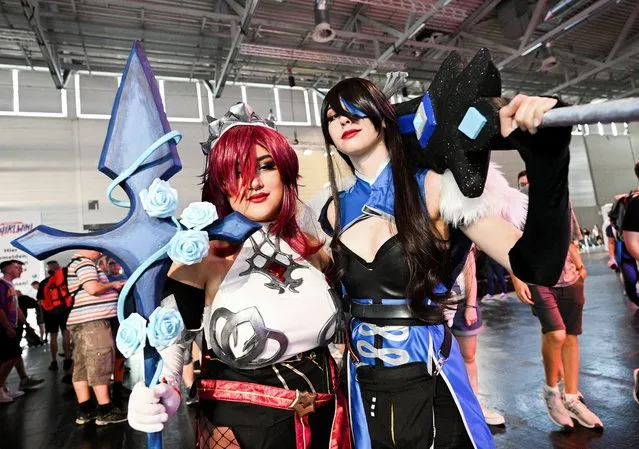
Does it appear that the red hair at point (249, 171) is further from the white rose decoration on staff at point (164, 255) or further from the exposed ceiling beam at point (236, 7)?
the exposed ceiling beam at point (236, 7)

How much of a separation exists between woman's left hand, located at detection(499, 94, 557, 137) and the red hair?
0.62 metres

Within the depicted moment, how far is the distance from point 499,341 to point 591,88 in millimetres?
12866

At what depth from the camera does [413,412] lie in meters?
0.98

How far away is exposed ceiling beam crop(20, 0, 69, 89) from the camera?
5891 mm

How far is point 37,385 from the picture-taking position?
14.8 feet

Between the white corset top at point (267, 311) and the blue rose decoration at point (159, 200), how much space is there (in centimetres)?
26

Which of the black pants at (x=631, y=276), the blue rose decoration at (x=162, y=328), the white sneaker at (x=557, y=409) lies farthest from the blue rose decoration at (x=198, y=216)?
the black pants at (x=631, y=276)

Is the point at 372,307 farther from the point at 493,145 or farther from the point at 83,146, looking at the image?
the point at 83,146

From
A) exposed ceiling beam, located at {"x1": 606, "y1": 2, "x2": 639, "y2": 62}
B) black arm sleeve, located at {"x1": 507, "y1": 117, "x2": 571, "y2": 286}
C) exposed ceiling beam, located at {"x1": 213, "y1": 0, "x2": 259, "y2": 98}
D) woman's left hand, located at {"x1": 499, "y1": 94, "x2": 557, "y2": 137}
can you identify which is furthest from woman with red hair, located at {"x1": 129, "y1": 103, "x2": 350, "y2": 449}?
exposed ceiling beam, located at {"x1": 606, "y1": 2, "x2": 639, "y2": 62}

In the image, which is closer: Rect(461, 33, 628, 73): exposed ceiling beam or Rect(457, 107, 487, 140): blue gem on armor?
Rect(457, 107, 487, 140): blue gem on armor

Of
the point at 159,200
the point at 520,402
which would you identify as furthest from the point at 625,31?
the point at 159,200

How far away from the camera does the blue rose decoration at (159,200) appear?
2.73 feet

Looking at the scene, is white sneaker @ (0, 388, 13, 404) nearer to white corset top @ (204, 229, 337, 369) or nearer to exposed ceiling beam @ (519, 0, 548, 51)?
white corset top @ (204, 229, 337, 369)

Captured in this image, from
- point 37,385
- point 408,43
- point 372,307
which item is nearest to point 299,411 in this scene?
point 372,307
